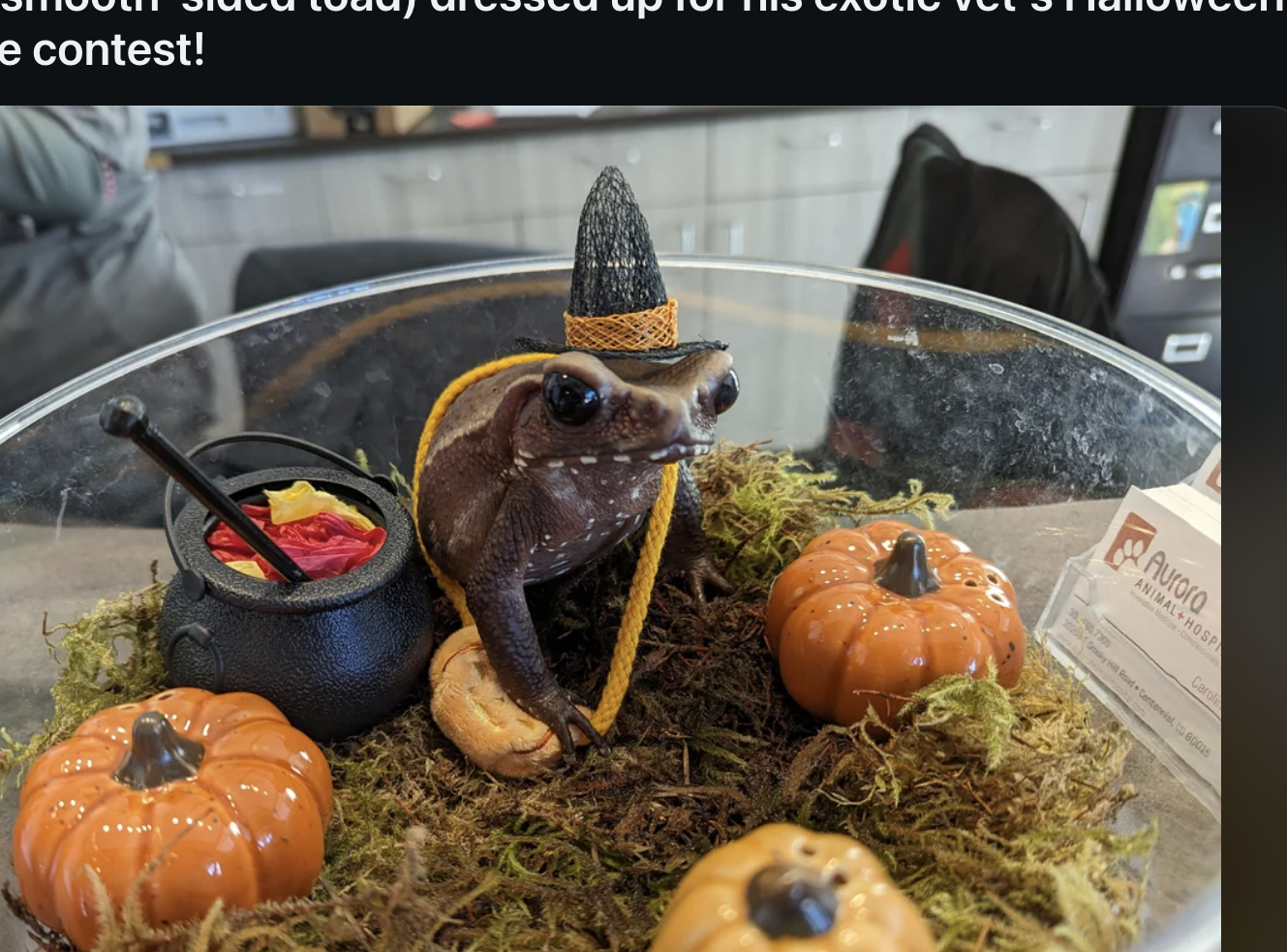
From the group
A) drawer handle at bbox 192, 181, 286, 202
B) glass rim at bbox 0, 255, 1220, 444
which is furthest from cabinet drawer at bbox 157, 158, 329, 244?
glass rim at bbox 0, 255, 1220, 444

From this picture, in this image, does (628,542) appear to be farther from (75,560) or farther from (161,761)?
(75,560)

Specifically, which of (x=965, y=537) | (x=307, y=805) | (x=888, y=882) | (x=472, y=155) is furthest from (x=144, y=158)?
(x=888, y=882)

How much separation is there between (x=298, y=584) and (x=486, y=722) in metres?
0.27

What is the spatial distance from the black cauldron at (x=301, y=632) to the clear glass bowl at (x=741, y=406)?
1.02ft

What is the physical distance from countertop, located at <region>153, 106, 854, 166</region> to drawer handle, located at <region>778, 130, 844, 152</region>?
11cm

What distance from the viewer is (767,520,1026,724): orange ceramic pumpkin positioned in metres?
1.08

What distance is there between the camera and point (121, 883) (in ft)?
2.78

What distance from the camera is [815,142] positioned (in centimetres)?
282

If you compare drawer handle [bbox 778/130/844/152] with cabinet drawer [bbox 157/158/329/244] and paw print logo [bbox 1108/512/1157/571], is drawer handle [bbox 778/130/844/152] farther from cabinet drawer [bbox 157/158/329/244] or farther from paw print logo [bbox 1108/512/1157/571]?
paw print logo [bbox 1108/512/1157/571]

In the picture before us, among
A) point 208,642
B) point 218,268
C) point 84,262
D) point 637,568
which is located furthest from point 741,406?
point 218,268

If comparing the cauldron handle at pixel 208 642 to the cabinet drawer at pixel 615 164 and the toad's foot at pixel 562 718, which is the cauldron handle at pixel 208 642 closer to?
the toad's foot at pixel 562 718

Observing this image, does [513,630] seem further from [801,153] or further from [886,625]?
[801,153]

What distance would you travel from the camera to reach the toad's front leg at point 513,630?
3.48ft

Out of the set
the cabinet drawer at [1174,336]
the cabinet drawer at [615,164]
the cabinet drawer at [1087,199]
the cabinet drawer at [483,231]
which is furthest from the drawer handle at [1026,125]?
the cabinet drawer at [483,231]
